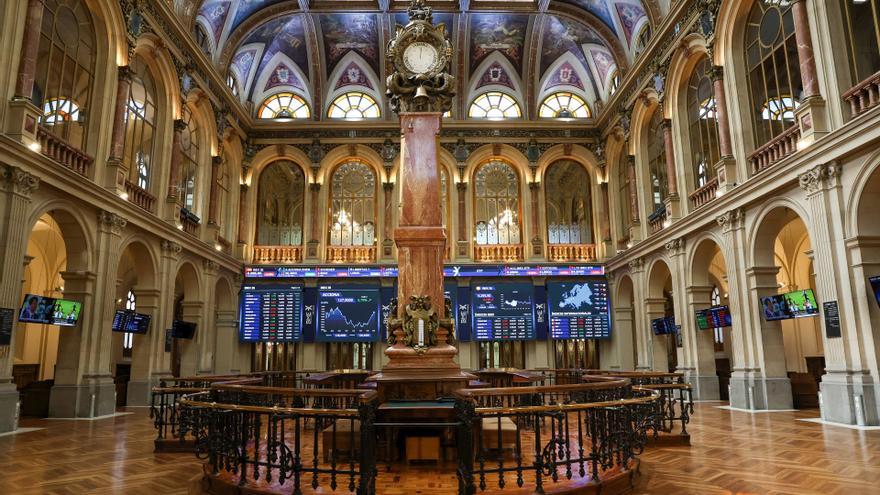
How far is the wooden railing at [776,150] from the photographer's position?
11.3 meters

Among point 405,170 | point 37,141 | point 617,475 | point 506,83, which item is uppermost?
point 506,83

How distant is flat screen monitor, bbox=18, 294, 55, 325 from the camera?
10.6 metres

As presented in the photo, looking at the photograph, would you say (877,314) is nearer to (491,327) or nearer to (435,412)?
(435,412)

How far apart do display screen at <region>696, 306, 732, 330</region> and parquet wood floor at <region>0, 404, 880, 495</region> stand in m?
4.60

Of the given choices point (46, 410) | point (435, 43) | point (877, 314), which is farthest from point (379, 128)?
point (877, 314)

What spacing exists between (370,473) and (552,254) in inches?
720

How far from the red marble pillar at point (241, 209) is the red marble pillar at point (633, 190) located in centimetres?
1496

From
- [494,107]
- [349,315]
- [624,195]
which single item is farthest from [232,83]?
[624,195]

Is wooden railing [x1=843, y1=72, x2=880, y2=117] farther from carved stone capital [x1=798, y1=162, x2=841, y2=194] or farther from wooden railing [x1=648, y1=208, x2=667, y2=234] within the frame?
wooden railing [x1=648, y1=208, x2=667, y2=234]

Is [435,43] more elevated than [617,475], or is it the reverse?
[435,43]

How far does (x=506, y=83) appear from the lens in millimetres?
24188

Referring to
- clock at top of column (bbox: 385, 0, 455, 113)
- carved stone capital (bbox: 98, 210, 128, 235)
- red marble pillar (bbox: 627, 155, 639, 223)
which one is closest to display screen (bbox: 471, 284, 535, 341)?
red marble pillar (bbox: 627, 155, 639, 223)

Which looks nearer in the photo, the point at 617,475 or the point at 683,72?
the point at 617,475

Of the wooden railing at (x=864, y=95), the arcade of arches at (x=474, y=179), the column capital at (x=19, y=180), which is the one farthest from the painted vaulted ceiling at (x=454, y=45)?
the column capital at (x=19, y=180)
